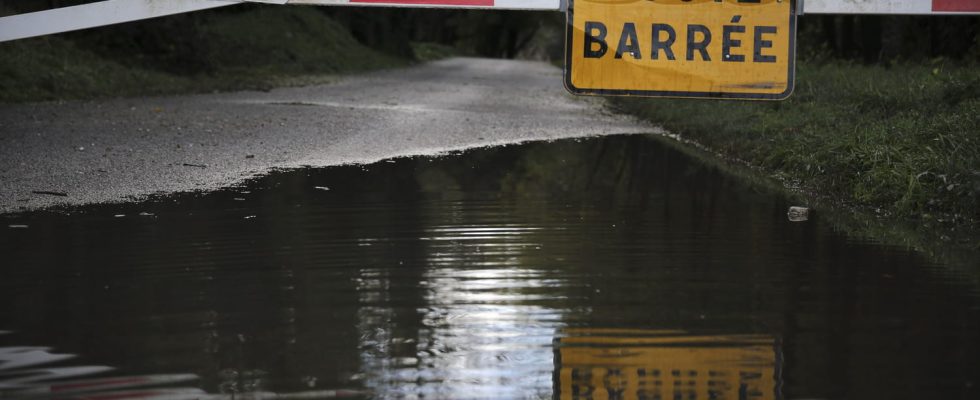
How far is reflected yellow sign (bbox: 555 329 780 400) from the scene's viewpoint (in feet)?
15.2

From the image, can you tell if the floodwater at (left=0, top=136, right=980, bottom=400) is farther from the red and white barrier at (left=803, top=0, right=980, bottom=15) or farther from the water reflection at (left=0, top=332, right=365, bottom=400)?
the red and white barrier at (left=803, top=0, right=980, bottom=15)

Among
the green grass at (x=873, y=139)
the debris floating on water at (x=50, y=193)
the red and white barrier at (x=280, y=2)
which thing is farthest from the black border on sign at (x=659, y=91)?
the debris floating on water at (x=50, y=193)

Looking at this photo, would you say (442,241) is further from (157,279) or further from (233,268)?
(157,279)

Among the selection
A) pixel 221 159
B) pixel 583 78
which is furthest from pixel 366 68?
pixel 583 78

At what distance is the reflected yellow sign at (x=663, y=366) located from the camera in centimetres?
462

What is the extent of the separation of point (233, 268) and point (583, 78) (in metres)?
3.47

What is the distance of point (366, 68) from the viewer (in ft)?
148

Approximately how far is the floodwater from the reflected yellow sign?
0.01 metres

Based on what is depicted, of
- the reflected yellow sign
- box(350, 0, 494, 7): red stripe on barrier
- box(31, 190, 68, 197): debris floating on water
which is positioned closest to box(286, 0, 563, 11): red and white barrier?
box(350, 0, 494, 7): red stripe on barrier

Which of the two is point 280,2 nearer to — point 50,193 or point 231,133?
point 50,193

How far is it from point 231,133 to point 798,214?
907cm

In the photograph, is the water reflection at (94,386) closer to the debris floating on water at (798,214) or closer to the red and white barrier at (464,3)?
the red and white barrier at (464,3)

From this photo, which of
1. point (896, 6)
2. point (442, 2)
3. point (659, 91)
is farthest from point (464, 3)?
point (896, 6)

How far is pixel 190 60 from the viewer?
30.5 meters
